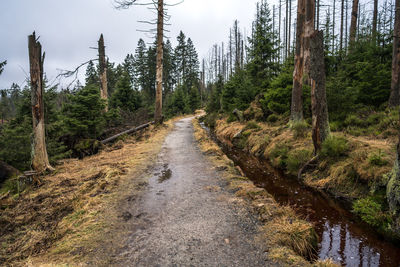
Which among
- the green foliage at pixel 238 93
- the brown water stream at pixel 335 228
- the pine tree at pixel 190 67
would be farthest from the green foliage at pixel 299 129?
the pine tree at pixel 190 67

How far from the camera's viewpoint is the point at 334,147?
642cm

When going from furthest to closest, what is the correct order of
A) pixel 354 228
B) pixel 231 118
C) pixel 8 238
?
pixel 231 118 → pixel 354 228 → pixel 8 238

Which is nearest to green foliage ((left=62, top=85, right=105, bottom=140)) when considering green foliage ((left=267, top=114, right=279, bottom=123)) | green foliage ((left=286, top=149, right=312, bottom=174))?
green foliage ((left=286, top=149, right=312, bottom=174))

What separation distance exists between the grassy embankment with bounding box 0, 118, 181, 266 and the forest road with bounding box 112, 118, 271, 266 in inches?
17.1

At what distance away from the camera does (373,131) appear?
25.9 ft

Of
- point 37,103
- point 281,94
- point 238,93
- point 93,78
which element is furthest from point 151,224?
point 93,78

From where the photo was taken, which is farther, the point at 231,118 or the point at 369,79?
the point at 231,118

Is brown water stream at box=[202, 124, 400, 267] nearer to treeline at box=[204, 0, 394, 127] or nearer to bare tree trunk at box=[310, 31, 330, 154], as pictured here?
bare tree trunk at box=[310, 31, 330, 154]

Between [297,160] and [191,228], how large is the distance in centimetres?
534

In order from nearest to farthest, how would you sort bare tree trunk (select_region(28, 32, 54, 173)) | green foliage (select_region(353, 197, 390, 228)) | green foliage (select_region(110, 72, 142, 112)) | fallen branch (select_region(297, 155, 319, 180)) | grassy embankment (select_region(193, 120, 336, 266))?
grassy embankment (select_region(193, 120, 336, 266)), green foliage (select_region(353, 197, 390, 228)), bare tree trunk (select_region(28, 32, 54, 173)), fallen branch (select_region(297, 155, 319, 180)), green foliage (select_region(110, 72, 142, 112))

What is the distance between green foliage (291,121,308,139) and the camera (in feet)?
29.4

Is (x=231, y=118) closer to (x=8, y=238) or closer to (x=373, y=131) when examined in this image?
(x=373, y=131)

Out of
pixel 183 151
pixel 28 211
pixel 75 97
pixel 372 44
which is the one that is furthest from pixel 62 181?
pixel 372 44

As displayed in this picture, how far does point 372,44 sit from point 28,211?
16.2m
